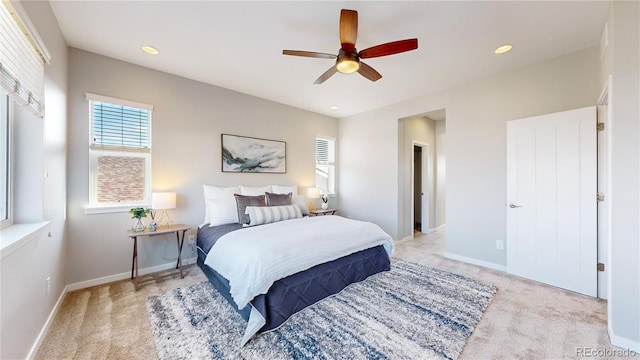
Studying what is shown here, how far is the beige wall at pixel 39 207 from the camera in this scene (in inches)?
56.3

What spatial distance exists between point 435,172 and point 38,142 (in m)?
6.38

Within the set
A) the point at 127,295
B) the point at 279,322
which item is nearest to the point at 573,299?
the point at 279,322

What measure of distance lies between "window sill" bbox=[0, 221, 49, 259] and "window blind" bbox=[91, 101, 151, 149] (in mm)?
1358

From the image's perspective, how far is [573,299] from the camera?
249 centimetres

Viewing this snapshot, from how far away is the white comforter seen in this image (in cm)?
194

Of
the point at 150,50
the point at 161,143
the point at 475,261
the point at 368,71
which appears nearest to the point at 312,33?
the point at 368,71

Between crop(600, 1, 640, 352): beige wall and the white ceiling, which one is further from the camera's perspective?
the white ceiling

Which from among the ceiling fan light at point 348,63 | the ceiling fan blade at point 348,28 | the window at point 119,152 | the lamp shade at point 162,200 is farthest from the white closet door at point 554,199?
the window at point 119,152

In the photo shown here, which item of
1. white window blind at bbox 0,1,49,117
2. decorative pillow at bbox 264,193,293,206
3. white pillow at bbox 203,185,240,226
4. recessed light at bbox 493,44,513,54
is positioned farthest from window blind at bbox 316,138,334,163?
white window blind at bbox 0,1,49,117

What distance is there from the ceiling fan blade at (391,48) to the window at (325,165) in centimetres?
322

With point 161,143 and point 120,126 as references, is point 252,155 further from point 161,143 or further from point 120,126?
point 120,126

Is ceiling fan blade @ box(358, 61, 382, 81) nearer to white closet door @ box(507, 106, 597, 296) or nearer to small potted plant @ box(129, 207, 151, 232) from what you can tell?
white closet door @ box(507, 106, 597, 296)

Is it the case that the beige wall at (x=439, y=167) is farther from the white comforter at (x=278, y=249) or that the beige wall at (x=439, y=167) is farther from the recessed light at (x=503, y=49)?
the white comforter at (x=278, y=249)

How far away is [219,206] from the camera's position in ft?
10.9
